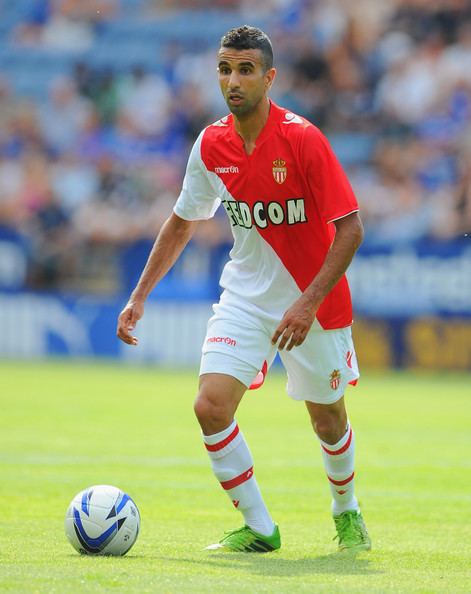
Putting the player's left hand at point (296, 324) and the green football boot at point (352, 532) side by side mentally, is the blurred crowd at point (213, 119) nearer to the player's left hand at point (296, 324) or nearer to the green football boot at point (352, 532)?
the green football boot at point (352, 532)

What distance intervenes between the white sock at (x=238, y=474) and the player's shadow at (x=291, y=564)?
0.20 m

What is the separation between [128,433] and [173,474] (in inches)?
101

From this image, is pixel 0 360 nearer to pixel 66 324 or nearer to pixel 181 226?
pixel 66 324

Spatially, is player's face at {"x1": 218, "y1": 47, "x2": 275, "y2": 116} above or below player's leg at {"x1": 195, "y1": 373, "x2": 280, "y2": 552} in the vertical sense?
above

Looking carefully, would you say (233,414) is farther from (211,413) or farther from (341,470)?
(341,470)

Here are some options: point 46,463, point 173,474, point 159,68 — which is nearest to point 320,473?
point 173,474

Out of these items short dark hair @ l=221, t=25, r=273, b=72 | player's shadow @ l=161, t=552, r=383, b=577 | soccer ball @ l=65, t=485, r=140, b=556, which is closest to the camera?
player's shadow @ l=161, t=552, r=383, b=577

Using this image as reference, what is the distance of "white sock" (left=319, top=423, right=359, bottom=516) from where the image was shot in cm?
670

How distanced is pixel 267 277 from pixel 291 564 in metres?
1.55

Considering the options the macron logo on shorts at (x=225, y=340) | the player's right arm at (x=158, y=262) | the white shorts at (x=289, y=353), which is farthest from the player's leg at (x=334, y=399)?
the player's right arm at (x=158, y=262)

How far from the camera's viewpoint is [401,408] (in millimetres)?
14188

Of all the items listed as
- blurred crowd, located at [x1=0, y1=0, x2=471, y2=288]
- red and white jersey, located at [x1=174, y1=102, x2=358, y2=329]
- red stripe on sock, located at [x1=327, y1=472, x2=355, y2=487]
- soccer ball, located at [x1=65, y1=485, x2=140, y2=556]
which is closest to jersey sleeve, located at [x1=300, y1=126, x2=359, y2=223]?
red and white jersey, located at [x1=174, y1=102, x2=358, y2=329]

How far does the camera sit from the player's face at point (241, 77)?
20.2ft

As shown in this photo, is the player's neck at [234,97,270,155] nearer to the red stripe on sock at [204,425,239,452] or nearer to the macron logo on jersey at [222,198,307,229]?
the macron logo on jersey at [222,198,307,229]
